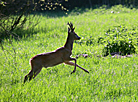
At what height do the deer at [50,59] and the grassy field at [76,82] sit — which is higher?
the deer at [50,59]

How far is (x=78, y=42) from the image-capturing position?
32.9 feet

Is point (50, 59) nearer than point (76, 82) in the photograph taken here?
Yes

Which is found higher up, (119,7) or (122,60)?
(122,60)

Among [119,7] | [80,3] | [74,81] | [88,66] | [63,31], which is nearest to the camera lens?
[74,81]

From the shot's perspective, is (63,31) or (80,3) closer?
(63,31)

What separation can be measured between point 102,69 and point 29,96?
8.11 ft

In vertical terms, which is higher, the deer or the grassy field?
the deer

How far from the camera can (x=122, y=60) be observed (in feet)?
23.1

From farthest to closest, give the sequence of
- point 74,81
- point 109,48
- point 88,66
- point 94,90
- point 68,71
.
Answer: point 109,48, point 88,66, point 68,71, point 74,81, point 94,90

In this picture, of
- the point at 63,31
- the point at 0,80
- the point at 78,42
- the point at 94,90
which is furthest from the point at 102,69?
the point at 63,31

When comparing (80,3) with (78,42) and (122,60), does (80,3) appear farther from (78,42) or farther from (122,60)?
(122,60)

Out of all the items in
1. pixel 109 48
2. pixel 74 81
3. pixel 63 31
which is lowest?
pixel 63 31

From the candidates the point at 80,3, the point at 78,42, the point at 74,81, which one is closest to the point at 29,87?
the point at 74,81

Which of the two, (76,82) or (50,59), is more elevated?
(50,59)
